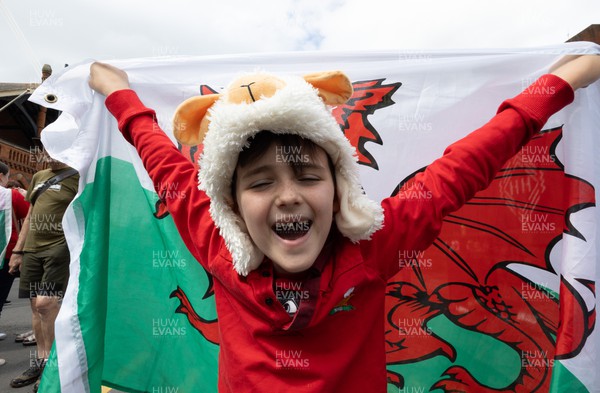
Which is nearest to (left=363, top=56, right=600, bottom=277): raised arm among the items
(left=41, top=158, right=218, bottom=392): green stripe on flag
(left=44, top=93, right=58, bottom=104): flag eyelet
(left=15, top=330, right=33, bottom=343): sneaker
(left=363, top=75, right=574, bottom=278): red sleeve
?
(left=363, top=75, right=574, bottom=278): red sleeve

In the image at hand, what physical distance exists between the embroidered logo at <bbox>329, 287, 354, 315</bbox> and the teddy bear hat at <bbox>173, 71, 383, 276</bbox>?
0.17 metres

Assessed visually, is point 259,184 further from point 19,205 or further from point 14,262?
point 19,205

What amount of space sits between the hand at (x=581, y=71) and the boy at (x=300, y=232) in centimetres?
45

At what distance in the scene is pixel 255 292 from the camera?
1.16 meters

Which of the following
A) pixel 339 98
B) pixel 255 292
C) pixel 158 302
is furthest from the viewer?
pixel 158 302

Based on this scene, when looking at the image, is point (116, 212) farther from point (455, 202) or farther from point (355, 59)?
point (455, 202)

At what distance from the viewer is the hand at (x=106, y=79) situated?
5.90 ft

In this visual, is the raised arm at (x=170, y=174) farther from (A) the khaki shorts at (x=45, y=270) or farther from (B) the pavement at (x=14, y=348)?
(A) the khaki shorts at (x=45, y=270)

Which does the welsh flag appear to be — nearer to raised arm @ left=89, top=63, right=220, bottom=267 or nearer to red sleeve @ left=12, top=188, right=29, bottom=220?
raised arm @ left=89, top=63, right=220, bottom=267

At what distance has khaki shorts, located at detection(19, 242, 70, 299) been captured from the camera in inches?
130

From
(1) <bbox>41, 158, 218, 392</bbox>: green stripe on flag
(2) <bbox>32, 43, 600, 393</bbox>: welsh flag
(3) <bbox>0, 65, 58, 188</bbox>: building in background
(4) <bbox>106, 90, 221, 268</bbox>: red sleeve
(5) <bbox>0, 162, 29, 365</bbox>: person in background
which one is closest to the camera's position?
(4) <bbox>106, 90, 221, 268</bbox>: red sleeve

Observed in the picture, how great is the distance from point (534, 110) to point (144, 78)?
1782mm

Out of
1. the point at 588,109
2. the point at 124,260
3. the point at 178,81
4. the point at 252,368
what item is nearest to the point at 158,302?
the point at 124,260

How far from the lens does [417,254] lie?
175 cm
